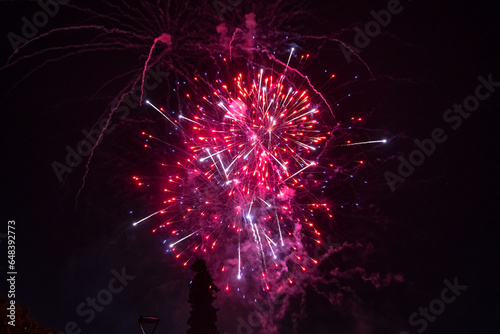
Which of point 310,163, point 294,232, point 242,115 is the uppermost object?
point 242,115

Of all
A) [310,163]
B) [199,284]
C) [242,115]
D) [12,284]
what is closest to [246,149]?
[242,115]

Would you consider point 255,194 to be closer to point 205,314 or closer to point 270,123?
point 270,123

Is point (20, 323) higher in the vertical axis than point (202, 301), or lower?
higher

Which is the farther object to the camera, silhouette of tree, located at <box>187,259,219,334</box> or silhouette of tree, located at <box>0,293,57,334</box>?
silhouette of tree, located at <box>187,259,219,334</box>

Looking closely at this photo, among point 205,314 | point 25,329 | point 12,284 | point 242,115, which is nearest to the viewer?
point 25,329

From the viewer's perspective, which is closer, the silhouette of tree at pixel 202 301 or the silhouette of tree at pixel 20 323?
the silhouette of tree at pixel 20 323

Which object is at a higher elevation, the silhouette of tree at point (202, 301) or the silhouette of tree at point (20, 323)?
the silhouette of tree at point (20, 323)

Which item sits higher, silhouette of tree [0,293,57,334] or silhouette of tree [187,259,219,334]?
silhouette of tree [0,293,57,334]

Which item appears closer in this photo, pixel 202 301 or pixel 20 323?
pixel 20 323
